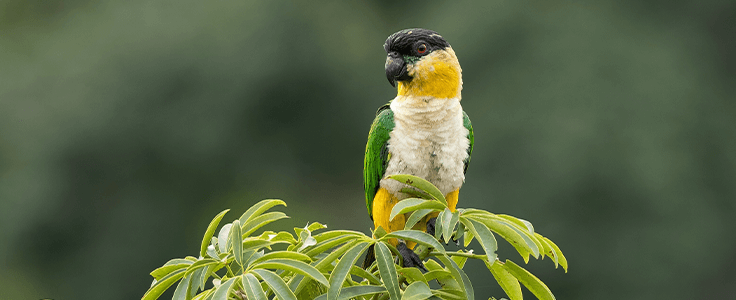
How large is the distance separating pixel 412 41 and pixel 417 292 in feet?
2.10

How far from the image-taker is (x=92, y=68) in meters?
4.45

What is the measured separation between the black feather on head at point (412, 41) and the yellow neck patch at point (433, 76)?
0.07ft

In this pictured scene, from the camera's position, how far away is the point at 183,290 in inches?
34.4

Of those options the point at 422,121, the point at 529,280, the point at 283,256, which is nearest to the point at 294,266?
the point at 283,256

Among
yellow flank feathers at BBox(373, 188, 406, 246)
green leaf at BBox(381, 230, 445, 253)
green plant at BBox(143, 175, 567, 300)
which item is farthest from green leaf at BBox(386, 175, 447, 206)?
yellow flank feathers at BBox(373, 188, 406, 246)

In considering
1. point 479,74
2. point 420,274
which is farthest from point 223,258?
point 479,74

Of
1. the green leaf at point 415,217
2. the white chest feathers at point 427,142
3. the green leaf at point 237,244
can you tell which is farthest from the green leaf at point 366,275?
the white chest feathers at point 427,142

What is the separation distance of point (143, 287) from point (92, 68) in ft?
6.31

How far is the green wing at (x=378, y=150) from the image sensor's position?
131 centimetres

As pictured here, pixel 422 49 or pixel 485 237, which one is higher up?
pixel 422 49

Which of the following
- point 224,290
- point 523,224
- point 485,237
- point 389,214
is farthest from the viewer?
point 389,214

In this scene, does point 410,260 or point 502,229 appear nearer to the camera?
point 502,229

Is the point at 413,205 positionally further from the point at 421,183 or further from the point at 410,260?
the point at 410,260

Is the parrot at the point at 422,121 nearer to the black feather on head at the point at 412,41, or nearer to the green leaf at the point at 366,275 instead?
the black feather on head at the point at 412,41
